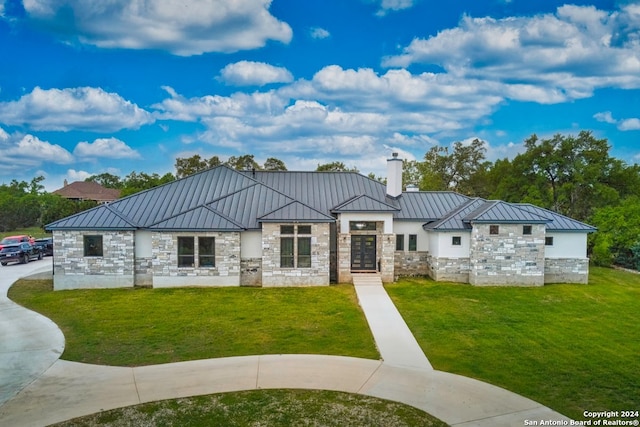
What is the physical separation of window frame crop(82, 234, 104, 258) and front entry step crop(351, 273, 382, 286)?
11.2 m

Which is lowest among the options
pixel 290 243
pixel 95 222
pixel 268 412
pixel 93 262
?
pixel 268 412

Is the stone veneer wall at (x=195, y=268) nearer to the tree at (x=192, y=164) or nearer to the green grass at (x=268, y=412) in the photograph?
the green grass at (x=268, y=412)

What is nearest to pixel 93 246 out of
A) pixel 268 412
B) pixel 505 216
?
pixel 268 412

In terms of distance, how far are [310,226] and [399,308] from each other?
567cm

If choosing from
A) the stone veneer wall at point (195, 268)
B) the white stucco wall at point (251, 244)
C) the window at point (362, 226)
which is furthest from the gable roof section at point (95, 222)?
the window at point (362, 226)

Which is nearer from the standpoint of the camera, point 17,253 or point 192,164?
point 17,253

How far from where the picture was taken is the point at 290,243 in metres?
20.0

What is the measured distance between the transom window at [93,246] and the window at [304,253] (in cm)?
868

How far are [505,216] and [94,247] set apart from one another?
60.1ft

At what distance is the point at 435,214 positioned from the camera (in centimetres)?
2328

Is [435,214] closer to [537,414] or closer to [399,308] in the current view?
[399,308]

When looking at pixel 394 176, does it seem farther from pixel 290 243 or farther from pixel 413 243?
pixel 290 243

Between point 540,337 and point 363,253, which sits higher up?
point 363,253

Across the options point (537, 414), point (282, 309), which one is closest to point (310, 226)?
point (282, 309)
